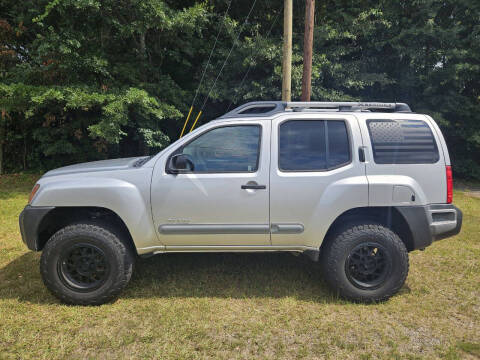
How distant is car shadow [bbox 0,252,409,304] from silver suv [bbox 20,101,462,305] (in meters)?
0.39

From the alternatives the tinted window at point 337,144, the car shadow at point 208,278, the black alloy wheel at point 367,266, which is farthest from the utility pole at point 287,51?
the black alloy wheel at point 367,266

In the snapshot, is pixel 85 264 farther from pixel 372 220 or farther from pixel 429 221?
pixel 429 221

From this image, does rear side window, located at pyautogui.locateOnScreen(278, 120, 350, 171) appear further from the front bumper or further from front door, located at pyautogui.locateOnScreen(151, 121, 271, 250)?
the front bumper

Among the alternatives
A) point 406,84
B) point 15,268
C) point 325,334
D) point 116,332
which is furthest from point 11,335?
point 406,84

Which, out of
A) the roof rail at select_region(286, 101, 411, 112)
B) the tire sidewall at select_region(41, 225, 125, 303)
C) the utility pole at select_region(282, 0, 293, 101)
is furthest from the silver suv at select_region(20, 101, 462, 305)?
the utility pole at select_region(282, 0, 293, 101)

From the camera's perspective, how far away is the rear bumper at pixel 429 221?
10.8 feet

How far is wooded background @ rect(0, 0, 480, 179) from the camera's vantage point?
9094 mm

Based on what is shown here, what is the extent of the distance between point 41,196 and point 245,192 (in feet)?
6.74

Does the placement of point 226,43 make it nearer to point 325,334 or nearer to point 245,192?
point 245,192

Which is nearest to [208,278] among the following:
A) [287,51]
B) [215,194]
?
[215,194]

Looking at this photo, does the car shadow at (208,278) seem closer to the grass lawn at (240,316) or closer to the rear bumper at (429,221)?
the grass lawn at (240,316)

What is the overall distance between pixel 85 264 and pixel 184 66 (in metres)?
10.0

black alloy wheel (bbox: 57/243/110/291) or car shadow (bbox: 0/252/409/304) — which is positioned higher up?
black alloy wheel (bbox: 57/243/110/291)

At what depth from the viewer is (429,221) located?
3.28m
